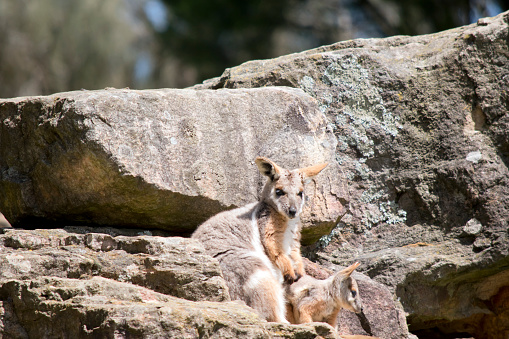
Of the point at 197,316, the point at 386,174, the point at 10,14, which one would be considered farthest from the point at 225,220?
the point at 10,14

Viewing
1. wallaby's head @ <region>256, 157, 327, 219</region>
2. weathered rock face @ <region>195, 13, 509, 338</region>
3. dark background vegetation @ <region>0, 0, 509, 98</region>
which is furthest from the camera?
dark background vegetation @ <region>0, 0, 509, 98</region>

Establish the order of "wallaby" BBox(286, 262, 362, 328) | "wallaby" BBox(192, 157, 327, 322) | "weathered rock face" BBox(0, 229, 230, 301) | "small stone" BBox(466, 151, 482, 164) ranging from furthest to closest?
"small stone" BBox(466, 151, 482, 164)
"wallaby" BBox(286, 262, 362, 328)
"wallaby" BBox(192, 157, 327, 322)
"weathered rock face" BBox(0, 229, 230, 301)

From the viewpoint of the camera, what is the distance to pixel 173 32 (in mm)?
19422

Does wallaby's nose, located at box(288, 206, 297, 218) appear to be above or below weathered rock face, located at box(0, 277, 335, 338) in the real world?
above

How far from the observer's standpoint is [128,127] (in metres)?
6.17

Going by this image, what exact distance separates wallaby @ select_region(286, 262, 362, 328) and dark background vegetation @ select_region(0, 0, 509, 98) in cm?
1002

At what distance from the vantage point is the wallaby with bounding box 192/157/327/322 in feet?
18.7

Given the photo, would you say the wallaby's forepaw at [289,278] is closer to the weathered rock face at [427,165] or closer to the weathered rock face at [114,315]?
the weathered rock face at [427,165]

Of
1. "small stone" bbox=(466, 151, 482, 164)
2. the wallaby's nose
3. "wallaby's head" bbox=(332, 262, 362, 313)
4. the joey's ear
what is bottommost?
"wallaby's head" bbox=(332, 262, 362, 313)

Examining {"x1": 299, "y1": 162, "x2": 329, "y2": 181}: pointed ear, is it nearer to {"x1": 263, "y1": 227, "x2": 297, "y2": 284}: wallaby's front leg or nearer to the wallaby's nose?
the wallaby's nose

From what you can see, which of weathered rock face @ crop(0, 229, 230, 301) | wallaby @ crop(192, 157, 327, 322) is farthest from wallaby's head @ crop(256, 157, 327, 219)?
weathered rock face @ crop(0, 229, 230, 301)

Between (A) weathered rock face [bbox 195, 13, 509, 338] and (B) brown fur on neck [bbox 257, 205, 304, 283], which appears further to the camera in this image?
(A) weathered rock face [bbox 195, 13, 509, 338]

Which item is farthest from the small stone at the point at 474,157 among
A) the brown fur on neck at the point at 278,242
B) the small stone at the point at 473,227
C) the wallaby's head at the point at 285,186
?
the brown fur on neck at the point at 278,242

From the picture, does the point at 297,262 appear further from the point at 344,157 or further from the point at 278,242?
the point at 344,157
